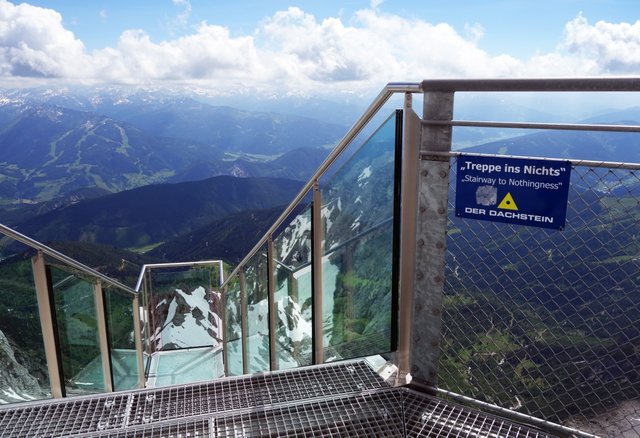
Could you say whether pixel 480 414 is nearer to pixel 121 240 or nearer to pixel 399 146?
pixel 399 146

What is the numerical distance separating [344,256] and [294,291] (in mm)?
756

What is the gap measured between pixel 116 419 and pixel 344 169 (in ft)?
5.22

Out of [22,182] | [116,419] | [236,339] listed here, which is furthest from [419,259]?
[22,182]

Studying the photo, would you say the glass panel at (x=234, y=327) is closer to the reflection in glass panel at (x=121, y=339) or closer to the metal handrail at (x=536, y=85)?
the reflection in glass panel at (x=121, y=339)

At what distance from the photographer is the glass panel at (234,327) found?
531cm

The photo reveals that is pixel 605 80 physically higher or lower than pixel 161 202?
higher

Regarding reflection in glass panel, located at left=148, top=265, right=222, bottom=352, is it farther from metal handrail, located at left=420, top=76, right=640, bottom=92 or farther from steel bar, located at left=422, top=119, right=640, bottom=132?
steel bar, located at left=422, top=119, right=640, bottom=132

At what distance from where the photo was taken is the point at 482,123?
1.83 meters

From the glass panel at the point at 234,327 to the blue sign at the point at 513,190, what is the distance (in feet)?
11.6

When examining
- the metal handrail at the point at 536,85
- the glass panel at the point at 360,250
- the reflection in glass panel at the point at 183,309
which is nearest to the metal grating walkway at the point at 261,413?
the glass panel at the point at 360,250

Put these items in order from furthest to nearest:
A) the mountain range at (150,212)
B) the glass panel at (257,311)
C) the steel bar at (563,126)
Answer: the mountain range at (150,212) < the glass panel at (257,311) < the steel bar at (563,126)

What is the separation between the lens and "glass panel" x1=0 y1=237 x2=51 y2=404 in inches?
91.5

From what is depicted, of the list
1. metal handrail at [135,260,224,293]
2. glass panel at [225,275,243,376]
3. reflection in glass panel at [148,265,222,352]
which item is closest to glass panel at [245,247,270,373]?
glass panel at [225,275,243,376]

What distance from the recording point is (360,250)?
98.6 inches
